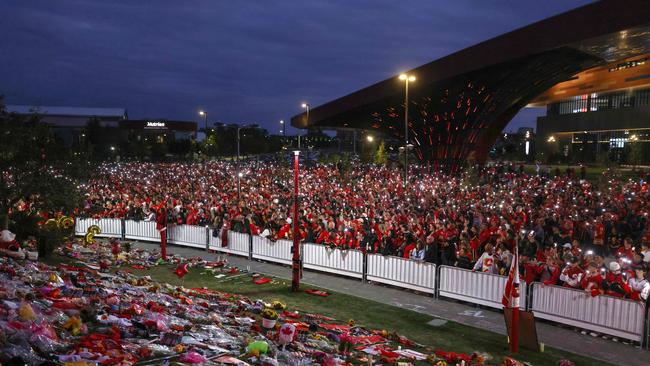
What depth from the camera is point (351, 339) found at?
420 inches

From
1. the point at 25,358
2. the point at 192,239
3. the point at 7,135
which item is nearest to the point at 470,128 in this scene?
the point at 192,239

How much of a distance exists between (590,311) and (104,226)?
886 inches

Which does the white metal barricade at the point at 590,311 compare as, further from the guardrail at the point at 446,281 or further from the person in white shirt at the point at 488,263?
the person in white shirt at the point at 488,263

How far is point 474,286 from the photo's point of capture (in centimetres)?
1391

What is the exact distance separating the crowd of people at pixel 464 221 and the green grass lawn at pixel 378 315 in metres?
2.12

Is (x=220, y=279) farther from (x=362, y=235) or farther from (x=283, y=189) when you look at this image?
(x=283, y=189)

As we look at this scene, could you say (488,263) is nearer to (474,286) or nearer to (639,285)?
(474,286)

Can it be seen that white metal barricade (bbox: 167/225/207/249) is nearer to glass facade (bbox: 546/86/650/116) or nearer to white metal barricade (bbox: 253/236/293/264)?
white metal barricade (bbox: 253/236/293/264)

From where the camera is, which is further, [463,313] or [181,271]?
[181,271]

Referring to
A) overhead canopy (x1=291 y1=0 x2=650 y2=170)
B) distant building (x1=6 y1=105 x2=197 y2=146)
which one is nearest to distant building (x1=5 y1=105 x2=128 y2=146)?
distant building (x1=6 y1=105 x2=197 y2=146)

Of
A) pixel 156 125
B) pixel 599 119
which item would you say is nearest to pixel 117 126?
pixel 156 125

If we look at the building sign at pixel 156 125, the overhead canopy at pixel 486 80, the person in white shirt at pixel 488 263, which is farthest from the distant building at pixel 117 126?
the person in white shirt at pixel 488 263

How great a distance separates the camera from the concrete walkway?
10.8m

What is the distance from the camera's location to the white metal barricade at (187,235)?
897 inches
